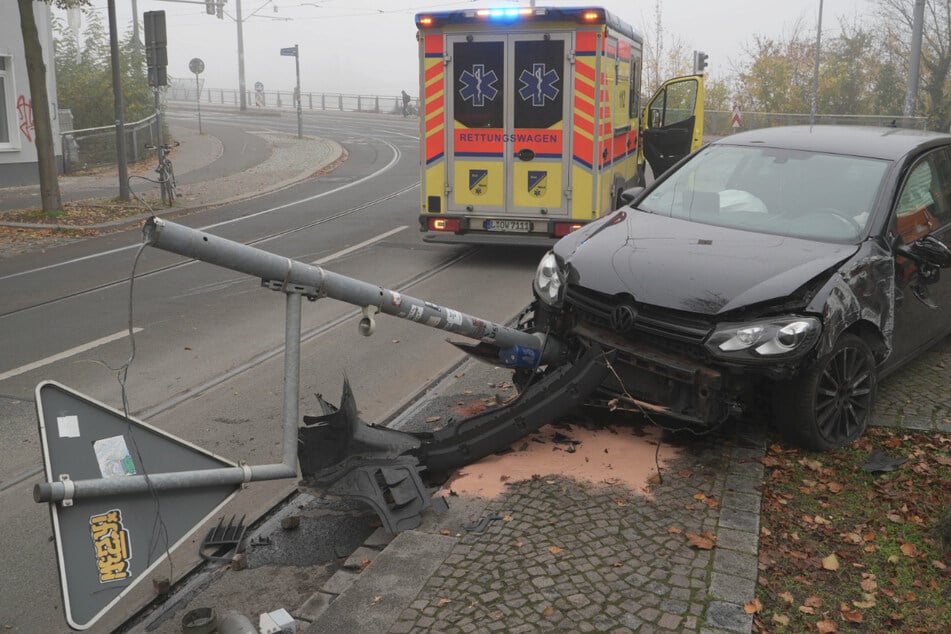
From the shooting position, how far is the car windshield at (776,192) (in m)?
6.00

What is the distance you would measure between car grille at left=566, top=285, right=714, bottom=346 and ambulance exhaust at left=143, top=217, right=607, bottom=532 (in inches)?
9.6

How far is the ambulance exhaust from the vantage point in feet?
14.0

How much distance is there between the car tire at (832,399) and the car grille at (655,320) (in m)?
0.64

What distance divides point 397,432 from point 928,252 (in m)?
3.46

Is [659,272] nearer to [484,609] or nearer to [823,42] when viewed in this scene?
[484,609]

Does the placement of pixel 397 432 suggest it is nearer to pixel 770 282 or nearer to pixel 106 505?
pixel 106 505

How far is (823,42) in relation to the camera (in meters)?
49.4

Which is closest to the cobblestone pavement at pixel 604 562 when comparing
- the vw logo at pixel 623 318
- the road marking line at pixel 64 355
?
the vw logo at pixel 623 318

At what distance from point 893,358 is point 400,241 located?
350 inches

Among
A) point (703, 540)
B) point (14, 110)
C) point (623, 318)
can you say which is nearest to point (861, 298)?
point (623, 318)

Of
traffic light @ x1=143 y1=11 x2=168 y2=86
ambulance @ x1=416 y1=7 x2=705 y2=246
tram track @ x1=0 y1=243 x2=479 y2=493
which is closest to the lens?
tram track @ x1=0 y1=243 x2=479 y2=493

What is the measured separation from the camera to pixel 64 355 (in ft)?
26.6

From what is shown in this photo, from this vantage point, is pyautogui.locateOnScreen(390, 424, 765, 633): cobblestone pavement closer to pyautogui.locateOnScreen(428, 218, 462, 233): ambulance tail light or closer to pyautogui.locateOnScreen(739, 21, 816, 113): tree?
pyautogui.locateOnScreen(428, 218, 462, 233): ambulance tail light

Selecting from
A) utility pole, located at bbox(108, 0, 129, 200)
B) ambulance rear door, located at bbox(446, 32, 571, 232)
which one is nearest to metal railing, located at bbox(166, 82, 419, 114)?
utility pole, located at bbox(108, 0, 129, 200)
